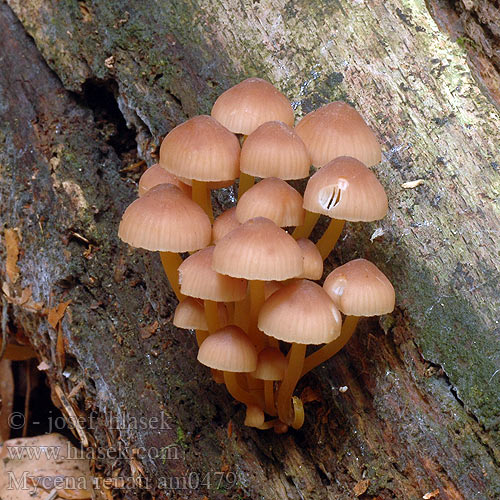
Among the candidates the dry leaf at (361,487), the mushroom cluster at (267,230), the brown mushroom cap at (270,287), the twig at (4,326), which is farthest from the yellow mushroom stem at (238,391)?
the twig at (4,326)

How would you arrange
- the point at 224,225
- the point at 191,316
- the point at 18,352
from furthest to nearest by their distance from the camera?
the point at 18,352, the point at 191,316, the point at 224,225

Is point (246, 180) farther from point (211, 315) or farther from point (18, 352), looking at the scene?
point (18, 352)

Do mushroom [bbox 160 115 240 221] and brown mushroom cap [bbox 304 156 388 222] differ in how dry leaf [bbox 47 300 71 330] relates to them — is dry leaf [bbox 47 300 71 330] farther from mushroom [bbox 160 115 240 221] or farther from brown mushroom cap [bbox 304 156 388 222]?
brown mushroom cap [bbox 304 156 388 222]

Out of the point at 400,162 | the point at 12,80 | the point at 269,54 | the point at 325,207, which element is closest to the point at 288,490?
the point at 325,207

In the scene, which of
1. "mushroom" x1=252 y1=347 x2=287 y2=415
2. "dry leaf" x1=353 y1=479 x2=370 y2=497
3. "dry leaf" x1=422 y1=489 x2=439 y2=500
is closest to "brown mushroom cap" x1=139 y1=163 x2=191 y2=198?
"mushroom" x1=252 y1=347 x2=287 y2=415

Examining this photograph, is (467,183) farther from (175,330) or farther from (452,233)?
(175,330)

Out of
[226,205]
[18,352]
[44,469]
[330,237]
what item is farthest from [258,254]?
[18,352]
